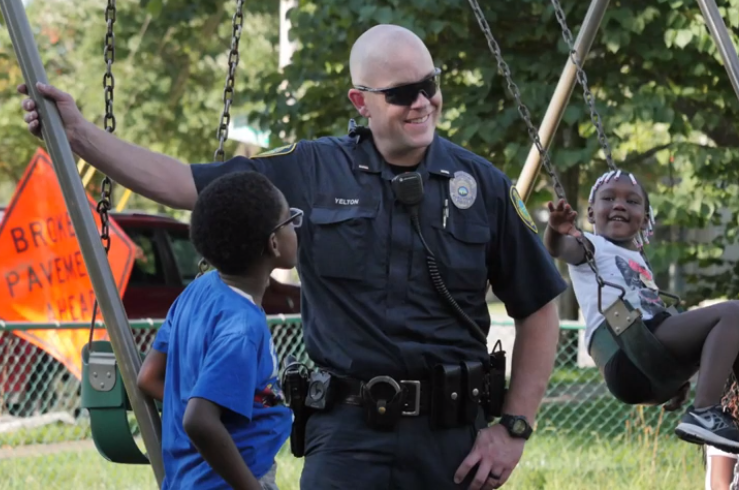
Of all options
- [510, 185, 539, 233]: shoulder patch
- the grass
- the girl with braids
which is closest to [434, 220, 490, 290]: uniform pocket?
[510, 185, 539, 233]: shoulder patch

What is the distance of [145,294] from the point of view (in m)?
10.1

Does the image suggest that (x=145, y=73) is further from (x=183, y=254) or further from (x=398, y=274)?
(x=398, y=274)

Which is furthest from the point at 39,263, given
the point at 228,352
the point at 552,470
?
the point at 228,352

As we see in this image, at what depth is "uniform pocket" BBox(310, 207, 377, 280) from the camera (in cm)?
320

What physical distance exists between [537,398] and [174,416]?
101 centimetres

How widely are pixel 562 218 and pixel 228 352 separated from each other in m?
1.59

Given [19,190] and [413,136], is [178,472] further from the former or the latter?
[19,190]

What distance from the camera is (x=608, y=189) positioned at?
4.93m

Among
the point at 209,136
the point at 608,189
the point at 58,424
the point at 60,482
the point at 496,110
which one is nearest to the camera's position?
the point at 608,189

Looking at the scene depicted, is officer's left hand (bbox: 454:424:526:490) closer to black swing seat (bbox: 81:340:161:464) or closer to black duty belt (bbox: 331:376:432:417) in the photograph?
black duty belt (bbox: 331:376:432:417)

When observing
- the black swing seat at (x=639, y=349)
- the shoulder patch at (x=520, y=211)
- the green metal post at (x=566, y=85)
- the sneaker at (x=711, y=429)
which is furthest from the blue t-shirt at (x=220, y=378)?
the green metal post at (x=566, y=85)

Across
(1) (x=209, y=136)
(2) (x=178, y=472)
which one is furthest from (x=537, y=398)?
(1) (x=209, y=136)

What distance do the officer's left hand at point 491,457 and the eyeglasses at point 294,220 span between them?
739 mm

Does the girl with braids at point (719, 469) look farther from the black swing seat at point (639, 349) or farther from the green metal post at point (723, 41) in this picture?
the green metal post at point (723, 41)
